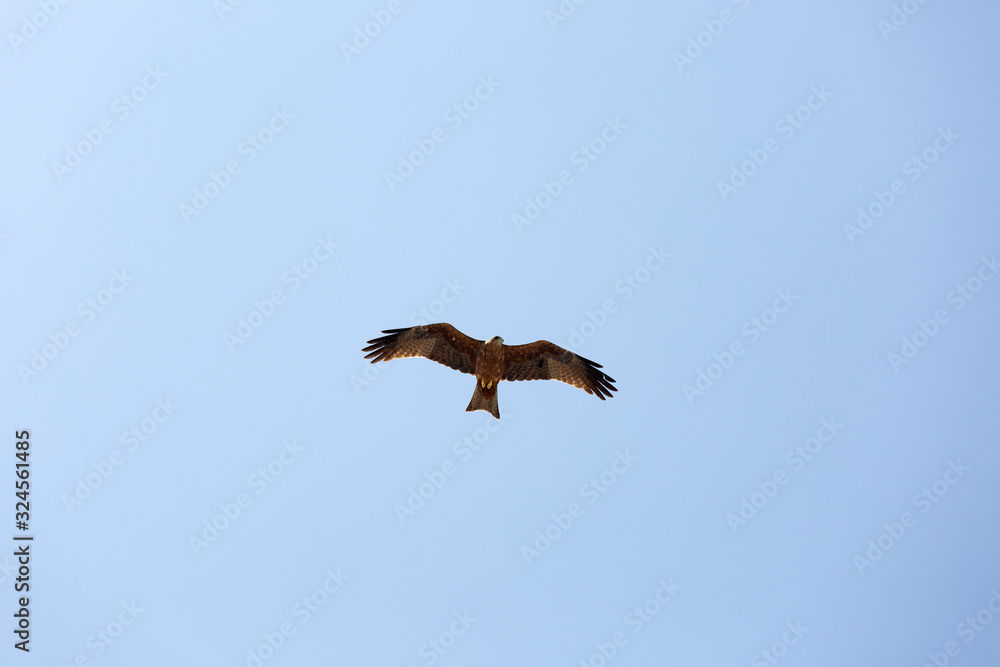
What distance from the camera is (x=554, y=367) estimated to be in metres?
21.7

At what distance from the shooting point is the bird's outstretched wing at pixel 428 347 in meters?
21.0

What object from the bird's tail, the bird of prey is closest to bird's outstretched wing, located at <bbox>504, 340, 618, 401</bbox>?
the bird of prey

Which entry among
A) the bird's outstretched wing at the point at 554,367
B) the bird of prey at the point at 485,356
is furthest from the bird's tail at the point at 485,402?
the bird's outstretched wing at the point at 554,367

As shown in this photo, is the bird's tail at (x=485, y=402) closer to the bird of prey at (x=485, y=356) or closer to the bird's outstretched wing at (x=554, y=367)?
the bird of prey at (x=485, y=356)

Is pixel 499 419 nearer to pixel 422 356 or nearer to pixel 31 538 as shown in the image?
pixel 422 356

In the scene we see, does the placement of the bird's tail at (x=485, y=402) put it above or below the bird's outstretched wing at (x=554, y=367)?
below

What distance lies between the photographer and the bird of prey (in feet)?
67.7

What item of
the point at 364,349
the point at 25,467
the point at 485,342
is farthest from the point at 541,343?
the point at 25,467

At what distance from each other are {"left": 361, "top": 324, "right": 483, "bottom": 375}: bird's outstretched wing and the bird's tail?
0.60 meters

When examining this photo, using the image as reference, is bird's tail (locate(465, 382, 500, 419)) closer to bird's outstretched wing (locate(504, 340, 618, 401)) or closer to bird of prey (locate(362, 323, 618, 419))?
bird of prey (locate(362, 323, 618, 419))

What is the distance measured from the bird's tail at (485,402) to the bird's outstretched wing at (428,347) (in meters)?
0.60

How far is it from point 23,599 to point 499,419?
1088 cm

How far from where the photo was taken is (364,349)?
830 inches

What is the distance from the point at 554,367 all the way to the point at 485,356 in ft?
6.01
